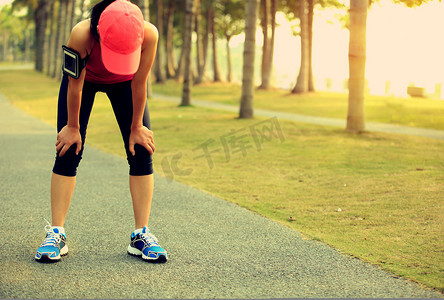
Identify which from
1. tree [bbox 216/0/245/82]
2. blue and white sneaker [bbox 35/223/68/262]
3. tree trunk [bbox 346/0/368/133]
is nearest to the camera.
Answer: blue and white sneaker [bbox 35/223/68/262]

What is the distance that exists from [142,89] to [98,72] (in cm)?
29

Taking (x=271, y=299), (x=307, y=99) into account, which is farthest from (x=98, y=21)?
(x=307, y=99)

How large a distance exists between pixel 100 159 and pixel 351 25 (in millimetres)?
6220

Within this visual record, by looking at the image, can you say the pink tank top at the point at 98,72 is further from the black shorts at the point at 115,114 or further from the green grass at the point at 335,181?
the green grass at the point at 335,181

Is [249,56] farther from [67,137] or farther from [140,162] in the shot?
[67,137]

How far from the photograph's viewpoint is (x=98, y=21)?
127 inches

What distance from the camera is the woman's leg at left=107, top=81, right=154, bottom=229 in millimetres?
3699

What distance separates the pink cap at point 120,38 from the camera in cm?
309

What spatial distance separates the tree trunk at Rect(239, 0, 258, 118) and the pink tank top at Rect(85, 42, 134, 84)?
11828 mm

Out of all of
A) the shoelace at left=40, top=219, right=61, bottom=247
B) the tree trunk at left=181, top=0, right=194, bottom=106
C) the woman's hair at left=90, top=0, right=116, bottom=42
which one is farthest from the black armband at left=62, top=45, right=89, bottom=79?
the tree trunk at left=181, top=0, right=194, bottom=106

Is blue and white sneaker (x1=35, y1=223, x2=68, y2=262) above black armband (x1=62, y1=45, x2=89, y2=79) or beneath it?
beneath

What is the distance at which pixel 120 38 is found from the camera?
10.1 feet

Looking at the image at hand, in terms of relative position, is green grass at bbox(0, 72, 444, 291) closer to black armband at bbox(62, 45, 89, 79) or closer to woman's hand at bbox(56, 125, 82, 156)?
woman's hand at bbox(56, 125, 82, 156)

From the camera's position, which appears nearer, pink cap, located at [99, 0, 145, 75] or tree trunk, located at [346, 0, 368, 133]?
pink cap, located at [99, 0, 145, 75]
